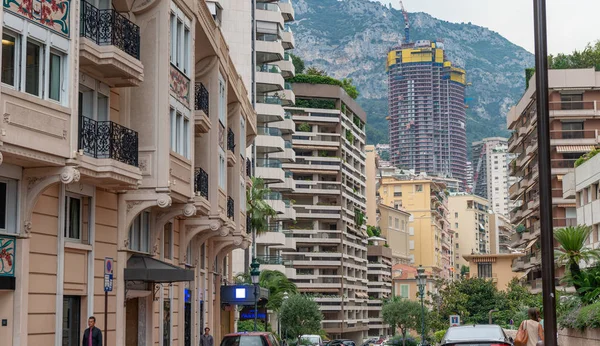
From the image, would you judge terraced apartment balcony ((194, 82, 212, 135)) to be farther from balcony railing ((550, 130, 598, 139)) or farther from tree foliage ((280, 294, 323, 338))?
balcony railing ((550, 130, 598, 139))

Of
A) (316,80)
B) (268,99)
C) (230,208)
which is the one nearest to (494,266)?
(316,80)

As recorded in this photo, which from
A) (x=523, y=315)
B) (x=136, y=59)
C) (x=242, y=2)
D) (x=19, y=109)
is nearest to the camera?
(x=19, y=109)

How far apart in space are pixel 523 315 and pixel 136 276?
40877 mm

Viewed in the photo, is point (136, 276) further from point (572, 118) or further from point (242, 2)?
point (572, 118)

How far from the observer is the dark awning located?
25.0 m

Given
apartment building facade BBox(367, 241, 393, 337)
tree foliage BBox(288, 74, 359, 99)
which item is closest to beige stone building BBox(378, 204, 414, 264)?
apartment building facade BBox(367, 241, 393, 337)

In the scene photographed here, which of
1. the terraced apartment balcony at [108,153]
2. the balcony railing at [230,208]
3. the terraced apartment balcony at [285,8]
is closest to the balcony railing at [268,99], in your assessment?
the terraced apartment balcony at [285,8]

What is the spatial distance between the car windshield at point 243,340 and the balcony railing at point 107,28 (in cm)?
780

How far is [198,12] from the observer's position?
30.8m

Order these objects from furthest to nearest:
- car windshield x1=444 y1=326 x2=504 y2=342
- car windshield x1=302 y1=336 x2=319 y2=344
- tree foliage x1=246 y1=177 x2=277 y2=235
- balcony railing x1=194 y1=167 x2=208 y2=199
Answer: car windshield x1=302 y1=336 x2=319 y2=344 → tree foliage x1=246 y1=177 x2=277 y2=235 → balcony railing x1=194 y1=167 x2=208 y2=199 → car windshield x1=444 y1=326 x2=504 y2=342

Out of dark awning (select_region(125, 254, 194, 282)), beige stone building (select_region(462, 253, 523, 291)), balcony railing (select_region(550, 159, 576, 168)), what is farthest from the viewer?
beige stone building (select_region(462, 253, 523, 291))

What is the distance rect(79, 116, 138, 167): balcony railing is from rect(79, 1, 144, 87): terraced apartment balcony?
1.12 meters

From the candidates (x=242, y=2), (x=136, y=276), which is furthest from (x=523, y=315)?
(x=136, y=276)

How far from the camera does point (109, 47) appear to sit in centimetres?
2253
